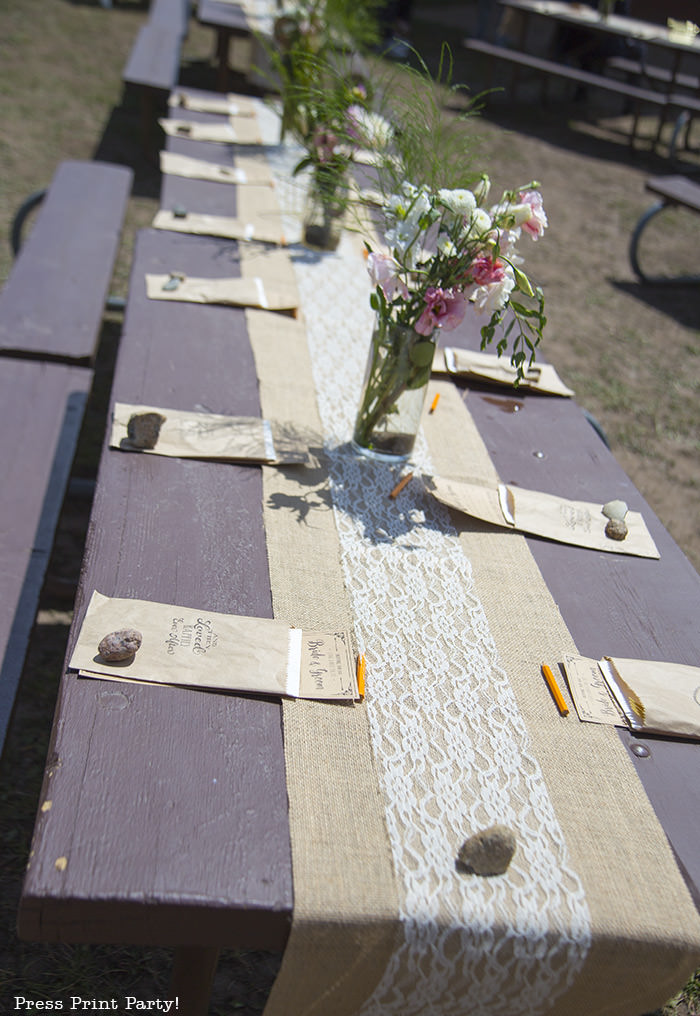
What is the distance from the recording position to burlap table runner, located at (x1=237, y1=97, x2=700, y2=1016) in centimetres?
92

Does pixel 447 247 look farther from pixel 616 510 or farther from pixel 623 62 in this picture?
pixel 623 62

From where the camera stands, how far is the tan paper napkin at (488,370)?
2.07 m

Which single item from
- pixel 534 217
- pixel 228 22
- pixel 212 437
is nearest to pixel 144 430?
pixel 212 437

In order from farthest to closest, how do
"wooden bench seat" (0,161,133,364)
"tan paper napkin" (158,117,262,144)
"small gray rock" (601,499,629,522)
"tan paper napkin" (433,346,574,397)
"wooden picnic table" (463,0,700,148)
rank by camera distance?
"wooden picnic table" (463,0,700,148), "tan paper napkin" (158,117,262,144), "wooden bench seat" (0,161,133,364), "tan paper napkin" (433,346,574,397), "small gray rock" (601,499,629,522)

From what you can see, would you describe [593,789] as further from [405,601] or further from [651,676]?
[405,601]

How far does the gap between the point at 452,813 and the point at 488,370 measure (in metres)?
1.30

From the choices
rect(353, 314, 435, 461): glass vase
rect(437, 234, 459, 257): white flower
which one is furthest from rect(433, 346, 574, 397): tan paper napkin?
rect(437, 234, 459, 257): white flower

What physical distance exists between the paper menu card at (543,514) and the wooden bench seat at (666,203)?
4.01 metres

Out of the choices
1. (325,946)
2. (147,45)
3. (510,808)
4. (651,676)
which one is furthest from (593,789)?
(147,45)

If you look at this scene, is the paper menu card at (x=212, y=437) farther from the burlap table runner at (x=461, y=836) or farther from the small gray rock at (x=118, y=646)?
the small gray rock at (x=118, y=646)

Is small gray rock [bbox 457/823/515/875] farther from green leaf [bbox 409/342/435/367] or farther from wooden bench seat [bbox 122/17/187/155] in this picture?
wooden bench seat [bbox 122/17/187/155]

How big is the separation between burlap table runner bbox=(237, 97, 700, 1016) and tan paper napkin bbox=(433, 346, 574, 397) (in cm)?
71

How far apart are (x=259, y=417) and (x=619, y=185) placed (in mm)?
6643

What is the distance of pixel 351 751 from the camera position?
1.07 metres
